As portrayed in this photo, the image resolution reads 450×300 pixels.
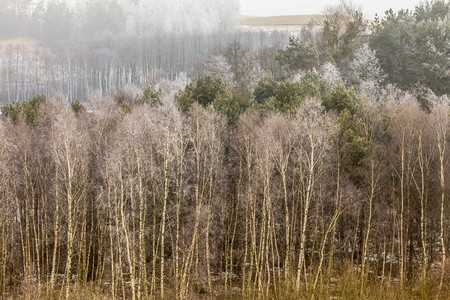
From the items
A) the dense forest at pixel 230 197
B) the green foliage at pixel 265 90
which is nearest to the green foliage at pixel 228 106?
the dense forest at pixel 230 197

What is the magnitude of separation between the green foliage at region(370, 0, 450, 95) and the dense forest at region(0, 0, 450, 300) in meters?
4.00

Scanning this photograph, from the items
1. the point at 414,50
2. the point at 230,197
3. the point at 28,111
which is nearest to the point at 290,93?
the point at 230,197

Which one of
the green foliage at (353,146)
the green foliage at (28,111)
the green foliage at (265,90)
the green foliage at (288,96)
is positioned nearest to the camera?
the green foliage at (353,146)

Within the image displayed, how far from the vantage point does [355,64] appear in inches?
1866

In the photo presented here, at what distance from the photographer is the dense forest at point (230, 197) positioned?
89.7 feet

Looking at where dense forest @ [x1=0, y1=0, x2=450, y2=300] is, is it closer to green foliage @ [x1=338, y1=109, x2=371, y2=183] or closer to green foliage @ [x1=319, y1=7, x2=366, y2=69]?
green foliage @ [x1=338, y1=109, x2=371, y2=183]

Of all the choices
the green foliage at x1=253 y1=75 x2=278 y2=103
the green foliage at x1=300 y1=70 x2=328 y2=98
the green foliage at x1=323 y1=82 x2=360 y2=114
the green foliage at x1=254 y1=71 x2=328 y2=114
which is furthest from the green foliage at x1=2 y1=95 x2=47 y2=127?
the green foliage at x1=323 y1=82 x2=360 y2=114

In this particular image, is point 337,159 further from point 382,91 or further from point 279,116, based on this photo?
point 382,91

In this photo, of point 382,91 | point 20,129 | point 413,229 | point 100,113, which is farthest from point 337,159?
point 20,129

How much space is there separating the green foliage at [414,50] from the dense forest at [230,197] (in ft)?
13.1

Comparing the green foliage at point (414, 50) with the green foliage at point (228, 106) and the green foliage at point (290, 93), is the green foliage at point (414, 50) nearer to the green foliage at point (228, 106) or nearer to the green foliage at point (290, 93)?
the green foliage at point (290, 93)

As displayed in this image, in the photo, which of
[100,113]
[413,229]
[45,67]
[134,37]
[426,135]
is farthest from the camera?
[134,37]

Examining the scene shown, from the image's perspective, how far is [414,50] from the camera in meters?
46.6

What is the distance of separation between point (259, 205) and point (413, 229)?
35.6 ft
